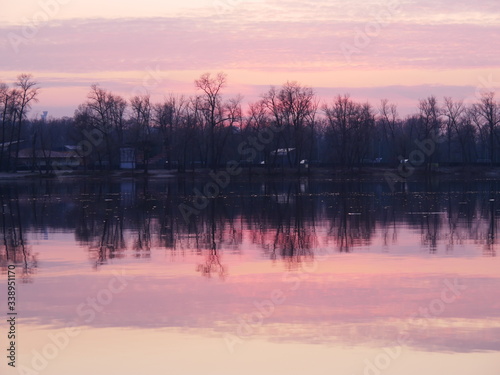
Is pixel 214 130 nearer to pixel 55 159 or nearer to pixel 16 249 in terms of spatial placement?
pixel 55 159

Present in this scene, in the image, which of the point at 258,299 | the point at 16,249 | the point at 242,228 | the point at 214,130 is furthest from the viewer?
the point at 214,130

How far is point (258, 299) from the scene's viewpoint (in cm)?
1558

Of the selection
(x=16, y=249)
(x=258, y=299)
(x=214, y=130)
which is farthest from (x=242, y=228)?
(x=214, y=130)

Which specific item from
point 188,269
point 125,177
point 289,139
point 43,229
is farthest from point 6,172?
point 188,269

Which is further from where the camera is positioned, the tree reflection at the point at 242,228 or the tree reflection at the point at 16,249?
the tree reflection at the point at 242,228

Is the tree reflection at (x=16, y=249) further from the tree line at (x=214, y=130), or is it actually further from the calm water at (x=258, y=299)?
the tree line at (x=214, y=130)

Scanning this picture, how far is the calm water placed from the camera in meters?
11.9

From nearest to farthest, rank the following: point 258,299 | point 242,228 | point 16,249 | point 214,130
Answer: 1. point 258,299
2. point 16,249
3. point 242,228
4. point 214,130

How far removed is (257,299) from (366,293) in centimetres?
218

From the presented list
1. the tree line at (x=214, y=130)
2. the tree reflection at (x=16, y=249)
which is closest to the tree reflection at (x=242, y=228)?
the tree reflection at (x=16, y=249)

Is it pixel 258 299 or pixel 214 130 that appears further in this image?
pixel 214 130

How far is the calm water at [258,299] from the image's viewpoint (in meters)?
11.9

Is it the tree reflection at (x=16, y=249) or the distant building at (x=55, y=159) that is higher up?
the distant building at (x=55, y=159)

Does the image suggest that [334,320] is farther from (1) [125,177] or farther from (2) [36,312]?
(1) [125,177]
